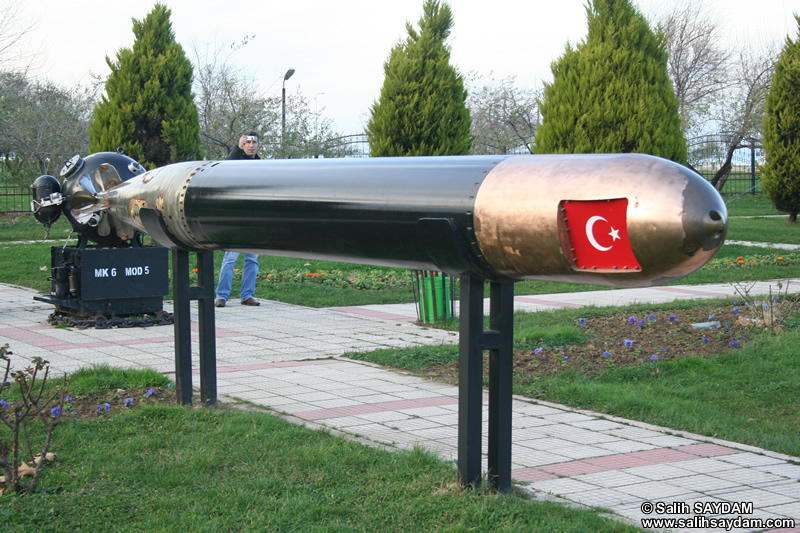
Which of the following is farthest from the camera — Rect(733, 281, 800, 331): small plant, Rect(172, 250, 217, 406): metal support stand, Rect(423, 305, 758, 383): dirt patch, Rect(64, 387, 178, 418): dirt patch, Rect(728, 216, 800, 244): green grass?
Rect(728, 216, 800, 244): green grass

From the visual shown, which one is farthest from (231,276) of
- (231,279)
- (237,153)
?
(237,153)

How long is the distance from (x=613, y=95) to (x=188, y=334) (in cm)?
1204

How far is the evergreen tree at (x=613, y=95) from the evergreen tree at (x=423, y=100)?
192cm

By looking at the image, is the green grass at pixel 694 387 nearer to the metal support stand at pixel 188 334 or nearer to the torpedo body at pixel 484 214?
the metal support stand at pixel 188 334

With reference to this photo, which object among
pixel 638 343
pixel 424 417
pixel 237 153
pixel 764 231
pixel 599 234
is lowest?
pixel 424 417

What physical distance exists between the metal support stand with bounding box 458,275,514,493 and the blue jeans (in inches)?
277

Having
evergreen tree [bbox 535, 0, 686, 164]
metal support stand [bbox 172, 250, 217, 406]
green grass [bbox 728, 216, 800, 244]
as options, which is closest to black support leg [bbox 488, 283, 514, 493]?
metal support stand [bbox 172, 250, 217, 406]

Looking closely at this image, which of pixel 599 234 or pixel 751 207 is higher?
pixel 751 207

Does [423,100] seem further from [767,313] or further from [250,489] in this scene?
[250,489]

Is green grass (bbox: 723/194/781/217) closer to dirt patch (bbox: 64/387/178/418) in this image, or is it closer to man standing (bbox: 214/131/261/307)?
man standing (bbox: 214/131/261/307)

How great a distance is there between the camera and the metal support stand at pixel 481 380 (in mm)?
3586

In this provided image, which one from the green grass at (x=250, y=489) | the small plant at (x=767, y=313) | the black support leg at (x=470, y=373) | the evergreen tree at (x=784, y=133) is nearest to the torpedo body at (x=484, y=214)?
the black support leg at (x=470, y=373)

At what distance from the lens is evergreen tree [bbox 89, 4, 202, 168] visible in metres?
18.5

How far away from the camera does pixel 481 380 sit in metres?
3.60
